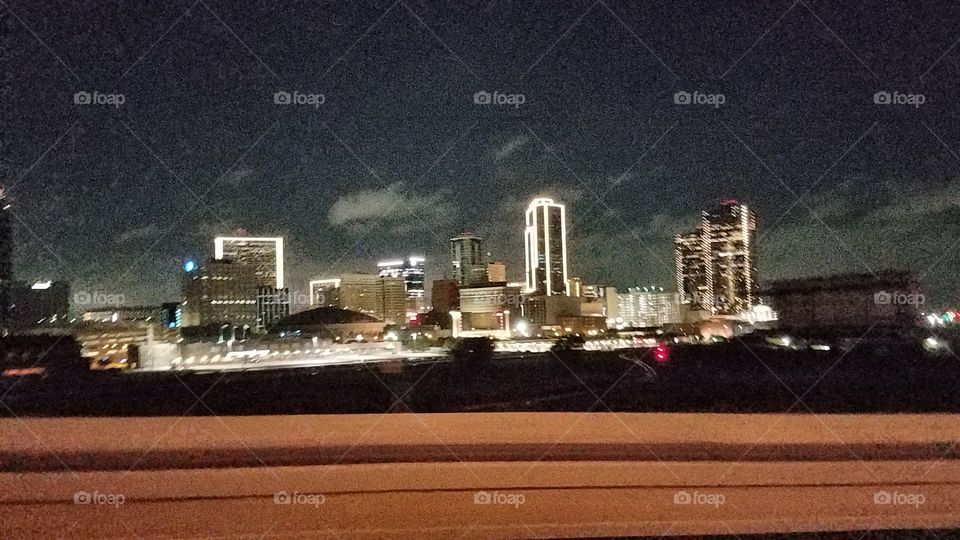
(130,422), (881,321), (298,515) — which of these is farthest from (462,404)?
(881,321)

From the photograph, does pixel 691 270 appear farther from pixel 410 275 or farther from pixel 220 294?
pixel 220 294

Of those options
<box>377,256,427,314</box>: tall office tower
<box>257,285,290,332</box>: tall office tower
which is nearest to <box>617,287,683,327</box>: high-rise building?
<box>377,256,427,314</box>: tall office tower

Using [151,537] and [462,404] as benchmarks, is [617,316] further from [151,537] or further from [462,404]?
[151,537]
